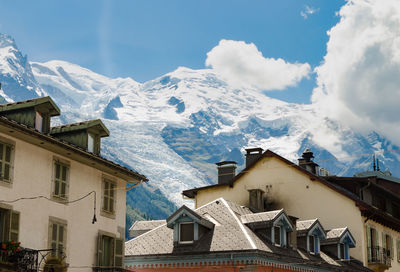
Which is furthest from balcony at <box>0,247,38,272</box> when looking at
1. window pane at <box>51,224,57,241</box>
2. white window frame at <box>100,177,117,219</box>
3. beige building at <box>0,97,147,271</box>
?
white window frame at <box>100,177,117,219</box>

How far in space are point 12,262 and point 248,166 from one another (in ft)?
108

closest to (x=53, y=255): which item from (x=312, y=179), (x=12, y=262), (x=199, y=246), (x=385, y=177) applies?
(x=12, y=262)

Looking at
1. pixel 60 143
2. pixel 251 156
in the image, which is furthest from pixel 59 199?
pixel 251 156

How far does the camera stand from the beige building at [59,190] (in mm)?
30781

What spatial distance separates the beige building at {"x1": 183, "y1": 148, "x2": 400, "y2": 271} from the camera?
180 feet

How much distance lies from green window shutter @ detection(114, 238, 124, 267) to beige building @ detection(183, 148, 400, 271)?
17615mm

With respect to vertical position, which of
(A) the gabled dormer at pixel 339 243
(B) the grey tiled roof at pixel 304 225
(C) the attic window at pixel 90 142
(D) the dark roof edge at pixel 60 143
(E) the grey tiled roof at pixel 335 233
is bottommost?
(A) the gabled dormer at pixel 339 243

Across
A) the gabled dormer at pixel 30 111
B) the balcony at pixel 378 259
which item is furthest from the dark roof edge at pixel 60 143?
the balcony at pixel 378 259

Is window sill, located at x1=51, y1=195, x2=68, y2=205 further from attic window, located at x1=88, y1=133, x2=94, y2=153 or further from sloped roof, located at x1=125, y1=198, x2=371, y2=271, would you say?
sloped roof, located at x1=125, y1=198, x2=371, y2=271

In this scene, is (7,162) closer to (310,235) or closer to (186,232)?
(186,232)

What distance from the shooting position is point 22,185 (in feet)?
103

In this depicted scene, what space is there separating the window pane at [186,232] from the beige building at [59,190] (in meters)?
6.89

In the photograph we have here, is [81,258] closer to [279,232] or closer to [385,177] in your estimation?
[279,232]

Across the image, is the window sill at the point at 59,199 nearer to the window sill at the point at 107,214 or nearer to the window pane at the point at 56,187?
the window pane at the point at 56,187
